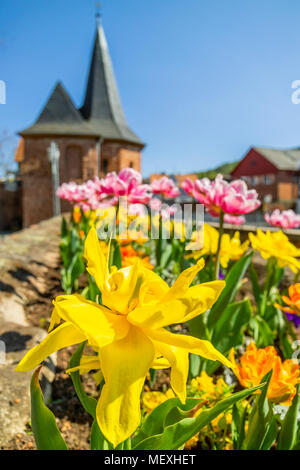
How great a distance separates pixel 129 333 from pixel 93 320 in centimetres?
6

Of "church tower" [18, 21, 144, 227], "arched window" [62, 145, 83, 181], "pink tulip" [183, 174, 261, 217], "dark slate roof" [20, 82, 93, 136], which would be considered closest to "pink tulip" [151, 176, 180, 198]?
"pink tulip" [183, 174, 261, 217]

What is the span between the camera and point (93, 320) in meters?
0.36

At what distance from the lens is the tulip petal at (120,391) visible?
1.17 ft

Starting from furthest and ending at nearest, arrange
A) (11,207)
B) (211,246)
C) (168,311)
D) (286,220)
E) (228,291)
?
1. (11,207)
2. (286,220)
3. (211,246)
4. (228,291)
5. (168,311)

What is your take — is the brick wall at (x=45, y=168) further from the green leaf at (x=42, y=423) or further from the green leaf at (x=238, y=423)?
the green leaf at (x=42, y=423)

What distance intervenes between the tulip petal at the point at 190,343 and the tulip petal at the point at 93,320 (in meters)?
0.03

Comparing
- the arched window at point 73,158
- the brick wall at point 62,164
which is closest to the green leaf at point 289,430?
the brick wall at point 62,164

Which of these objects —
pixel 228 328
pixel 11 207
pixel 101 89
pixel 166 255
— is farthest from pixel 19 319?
pixel 11 207

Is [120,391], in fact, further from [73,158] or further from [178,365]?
[73,158]

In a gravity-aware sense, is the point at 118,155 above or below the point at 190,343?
above

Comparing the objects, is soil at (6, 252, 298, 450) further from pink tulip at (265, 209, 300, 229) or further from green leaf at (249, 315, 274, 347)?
pink tulip at (265, 209, 300, 229)

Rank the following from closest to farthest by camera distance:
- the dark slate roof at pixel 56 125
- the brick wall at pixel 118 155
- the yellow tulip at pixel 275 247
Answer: the yellow tulip at pixel 275 247, the dark slate roof at pixel 56 125, the brick wall at pixel 118 155

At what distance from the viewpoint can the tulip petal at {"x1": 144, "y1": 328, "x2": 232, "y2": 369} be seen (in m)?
0.38

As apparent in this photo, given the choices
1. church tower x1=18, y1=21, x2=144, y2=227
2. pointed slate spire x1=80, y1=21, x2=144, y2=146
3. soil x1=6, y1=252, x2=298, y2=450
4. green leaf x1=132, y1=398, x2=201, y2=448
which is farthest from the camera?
church tower x1=18, y1=21, x2=144, y2=227
